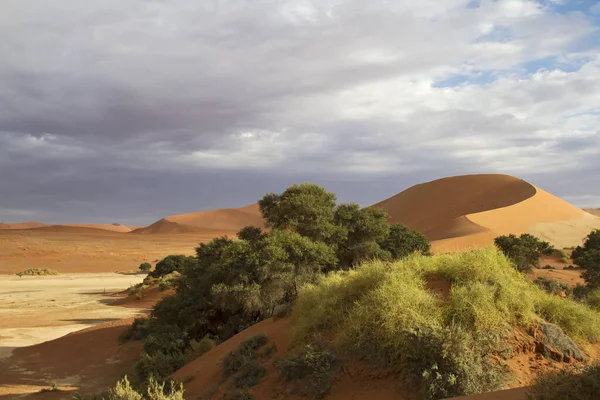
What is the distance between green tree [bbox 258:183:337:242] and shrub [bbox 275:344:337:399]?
34.9 feet

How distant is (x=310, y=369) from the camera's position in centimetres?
817

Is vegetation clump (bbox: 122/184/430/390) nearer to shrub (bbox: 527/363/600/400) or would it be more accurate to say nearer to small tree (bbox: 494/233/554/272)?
shrub (bbox: 527/363/600/400)

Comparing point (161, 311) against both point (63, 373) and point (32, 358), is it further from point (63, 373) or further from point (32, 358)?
point (32, 358)

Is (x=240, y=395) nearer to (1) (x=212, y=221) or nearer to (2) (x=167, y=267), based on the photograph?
(2) (x=167, y=267)

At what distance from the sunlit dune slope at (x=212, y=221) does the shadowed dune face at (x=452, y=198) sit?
6778cm

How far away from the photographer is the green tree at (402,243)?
24.5m

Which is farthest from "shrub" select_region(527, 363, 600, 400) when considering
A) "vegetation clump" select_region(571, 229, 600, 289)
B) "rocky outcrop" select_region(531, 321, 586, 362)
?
"vegetation clump" select_region(571, 229, 600, 289)

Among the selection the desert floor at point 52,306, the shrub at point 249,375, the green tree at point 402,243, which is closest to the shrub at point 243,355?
the shrub at point 249,375

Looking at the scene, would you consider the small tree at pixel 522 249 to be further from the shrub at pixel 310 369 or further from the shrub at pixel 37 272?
the shrub at pixel 37 272

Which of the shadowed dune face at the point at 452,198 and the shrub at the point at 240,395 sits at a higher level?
the shadowed dune face at the point at 452,198

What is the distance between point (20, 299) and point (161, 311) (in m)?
22.6

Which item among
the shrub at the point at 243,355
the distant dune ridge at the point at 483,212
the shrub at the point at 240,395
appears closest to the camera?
the shrub at the point at 240,395

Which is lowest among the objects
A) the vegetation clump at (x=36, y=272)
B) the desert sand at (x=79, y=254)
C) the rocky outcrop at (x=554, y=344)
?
the vegetation clump at (x=36, y=272)

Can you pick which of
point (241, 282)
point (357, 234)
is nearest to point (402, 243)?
point (357, 234)
